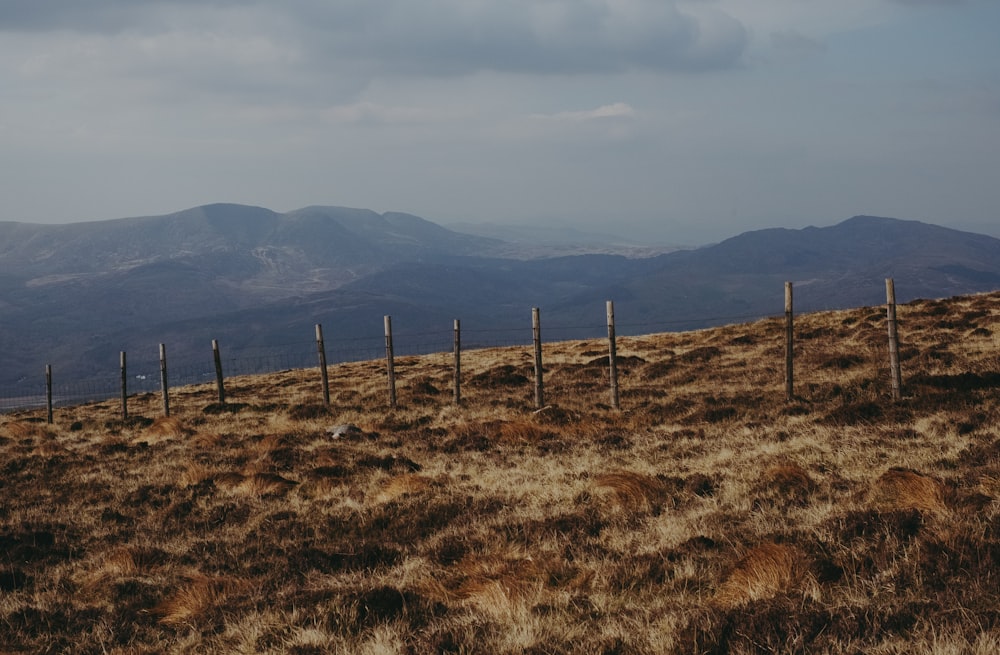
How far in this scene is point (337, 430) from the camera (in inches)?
928

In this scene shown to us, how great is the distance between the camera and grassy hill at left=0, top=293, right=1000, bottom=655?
6973mm

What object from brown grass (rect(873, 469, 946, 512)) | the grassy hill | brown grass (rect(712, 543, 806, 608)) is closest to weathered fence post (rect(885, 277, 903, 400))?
the grassy hill

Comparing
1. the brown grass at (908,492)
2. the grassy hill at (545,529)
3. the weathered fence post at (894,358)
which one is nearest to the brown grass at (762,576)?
the grassy hill at (545,529)

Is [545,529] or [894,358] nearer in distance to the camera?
[545,529]

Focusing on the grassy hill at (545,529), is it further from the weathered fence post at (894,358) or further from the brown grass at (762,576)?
the weathered fence post at (894,358)

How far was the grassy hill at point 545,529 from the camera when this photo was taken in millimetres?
6973

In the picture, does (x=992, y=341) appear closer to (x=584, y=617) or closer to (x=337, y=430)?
(x=337, y=430)

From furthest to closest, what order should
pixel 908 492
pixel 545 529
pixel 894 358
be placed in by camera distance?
pixel 894 358, pixel 545 529, pixel 908 492

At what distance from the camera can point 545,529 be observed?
1096 centimetres

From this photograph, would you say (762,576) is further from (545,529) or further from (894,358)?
(894,358)

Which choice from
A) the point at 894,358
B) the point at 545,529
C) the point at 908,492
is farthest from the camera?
the point at 894,358

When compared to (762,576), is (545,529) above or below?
below

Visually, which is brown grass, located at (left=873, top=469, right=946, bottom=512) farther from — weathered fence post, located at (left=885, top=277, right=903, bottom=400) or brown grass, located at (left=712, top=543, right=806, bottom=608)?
weathered fence post, located at (left=885, top=277, right=903, bottom=400)

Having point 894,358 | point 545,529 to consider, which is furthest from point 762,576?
point 894,358
